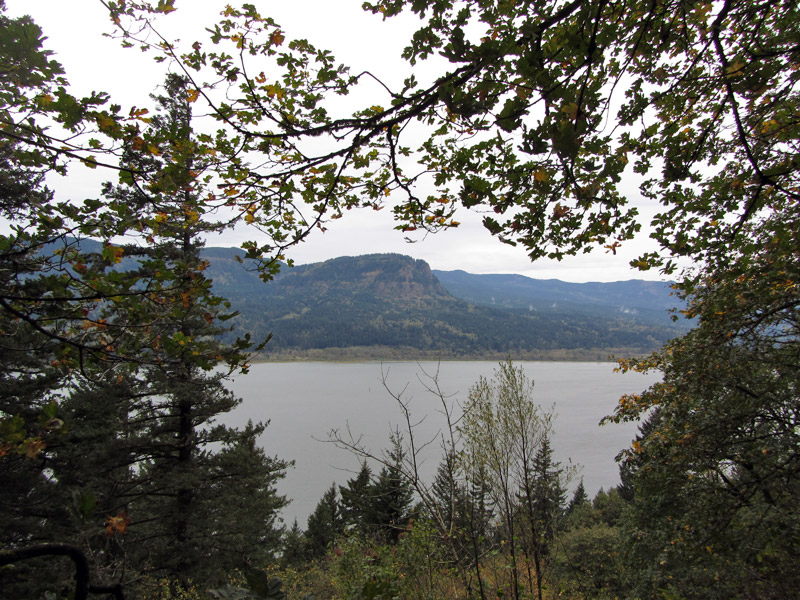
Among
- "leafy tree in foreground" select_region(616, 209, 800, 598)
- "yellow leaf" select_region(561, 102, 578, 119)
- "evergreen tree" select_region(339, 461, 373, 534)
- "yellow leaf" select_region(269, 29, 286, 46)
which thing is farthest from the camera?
"evergreen tree" select_region(339, 461, 373, 534)

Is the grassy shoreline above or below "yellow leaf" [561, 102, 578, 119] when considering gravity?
below

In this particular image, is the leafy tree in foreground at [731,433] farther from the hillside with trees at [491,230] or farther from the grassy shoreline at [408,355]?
the grassy shoreline at [408,355]

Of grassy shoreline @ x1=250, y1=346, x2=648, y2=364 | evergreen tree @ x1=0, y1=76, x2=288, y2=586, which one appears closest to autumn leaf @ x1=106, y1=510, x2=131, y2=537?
evergreen tree @ x1=0, y1=76, x2=288, y2=586

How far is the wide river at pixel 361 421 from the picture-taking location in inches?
1283

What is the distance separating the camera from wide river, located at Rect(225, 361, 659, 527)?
107ft

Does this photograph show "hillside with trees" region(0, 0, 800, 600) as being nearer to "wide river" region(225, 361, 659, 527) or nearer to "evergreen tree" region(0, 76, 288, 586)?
"evergreen tree" region(0, 76, 288, 586)

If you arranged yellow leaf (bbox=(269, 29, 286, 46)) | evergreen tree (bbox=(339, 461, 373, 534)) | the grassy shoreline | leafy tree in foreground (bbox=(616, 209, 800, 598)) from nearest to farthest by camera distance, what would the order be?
1. yellow leaf (bbox=(269, 29, 286, 46))
2. leafy tree in foreground (bbox=(616, 209, 800, 598))
3. evergreen tree (bbox=(339, 461, 373, 534))
4. the grassy shoreline

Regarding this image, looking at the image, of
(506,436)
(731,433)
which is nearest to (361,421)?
(506,436)

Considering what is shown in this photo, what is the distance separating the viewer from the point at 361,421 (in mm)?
47156

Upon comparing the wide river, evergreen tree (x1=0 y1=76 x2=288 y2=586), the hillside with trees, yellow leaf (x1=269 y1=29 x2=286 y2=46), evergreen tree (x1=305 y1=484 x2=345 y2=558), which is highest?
yellow leaf (x1=269 y1=29 x2=286 y2=46)

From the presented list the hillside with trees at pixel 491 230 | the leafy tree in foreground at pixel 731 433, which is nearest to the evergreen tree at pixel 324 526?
the hillside with trees at pixel 491 230

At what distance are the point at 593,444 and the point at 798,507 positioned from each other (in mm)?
42101

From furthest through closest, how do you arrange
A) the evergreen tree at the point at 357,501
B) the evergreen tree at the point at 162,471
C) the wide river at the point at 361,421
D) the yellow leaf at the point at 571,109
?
1. the wide river at the point at 361,421
2. the evergreen tree at the point at 357,501
3. the evergreen tree at the point at 162,471
4. the yellow leaf at the point at 571,109

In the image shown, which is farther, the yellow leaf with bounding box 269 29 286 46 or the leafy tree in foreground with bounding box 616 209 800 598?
the leafy tree in foreground with bounding box 616 209 800 598
